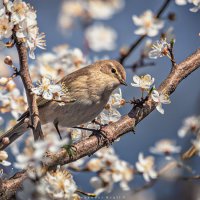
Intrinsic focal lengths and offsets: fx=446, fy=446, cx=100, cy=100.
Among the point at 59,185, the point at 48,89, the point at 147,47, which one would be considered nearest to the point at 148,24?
the point at 147,47

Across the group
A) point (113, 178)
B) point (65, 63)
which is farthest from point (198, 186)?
point (65, 63)

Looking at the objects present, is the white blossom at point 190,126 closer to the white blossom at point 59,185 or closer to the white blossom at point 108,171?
the white blossom at point 108,171

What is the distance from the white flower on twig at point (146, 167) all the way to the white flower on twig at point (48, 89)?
2.97 ft

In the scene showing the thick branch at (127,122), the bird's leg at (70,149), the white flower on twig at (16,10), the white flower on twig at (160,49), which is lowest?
the bird's leg at (70,149)

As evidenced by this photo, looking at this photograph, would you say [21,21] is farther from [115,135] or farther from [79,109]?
[79,109]

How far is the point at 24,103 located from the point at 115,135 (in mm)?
1344

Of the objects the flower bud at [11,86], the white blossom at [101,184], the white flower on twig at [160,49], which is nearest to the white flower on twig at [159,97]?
the white flower on twig at [160,49]

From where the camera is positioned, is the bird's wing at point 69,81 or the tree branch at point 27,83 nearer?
the tree branch at point 27,83

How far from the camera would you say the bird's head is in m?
4.61

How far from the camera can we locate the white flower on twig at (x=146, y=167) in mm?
3350

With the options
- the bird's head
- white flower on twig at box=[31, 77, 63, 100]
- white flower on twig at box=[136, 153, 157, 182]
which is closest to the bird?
the bird's head

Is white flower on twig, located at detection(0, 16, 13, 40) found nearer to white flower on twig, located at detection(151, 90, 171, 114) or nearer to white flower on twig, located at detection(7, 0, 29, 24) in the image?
white flower on twig, located at detection(7, 0, 29, 24)

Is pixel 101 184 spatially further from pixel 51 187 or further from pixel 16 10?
pixel 16 10

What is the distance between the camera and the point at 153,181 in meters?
3.24
